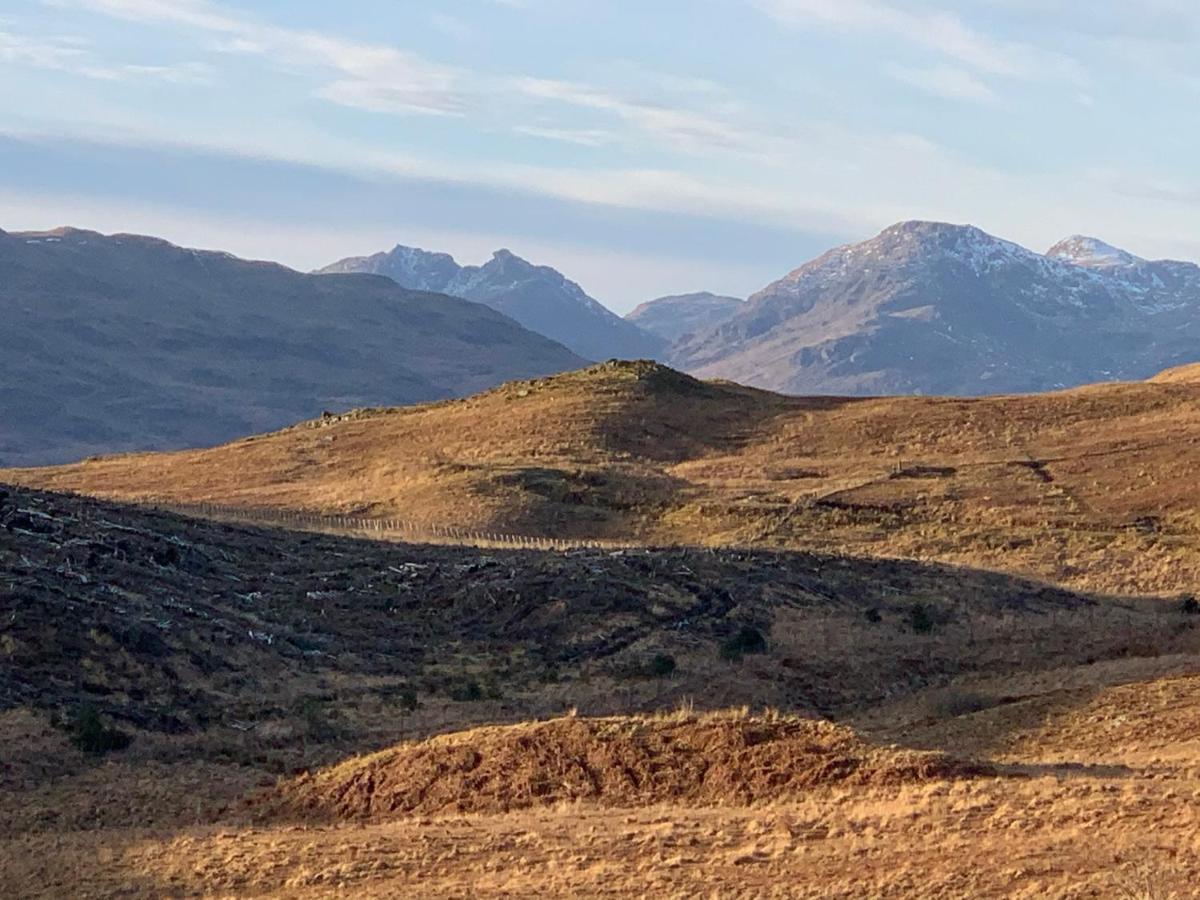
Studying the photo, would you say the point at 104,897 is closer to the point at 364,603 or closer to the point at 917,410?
the point at 364,603

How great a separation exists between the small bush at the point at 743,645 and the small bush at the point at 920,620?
4901 mm

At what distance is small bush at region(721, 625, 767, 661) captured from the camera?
38.1 meters

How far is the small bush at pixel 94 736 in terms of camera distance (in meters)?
26.4

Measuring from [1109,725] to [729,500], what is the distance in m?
40.9

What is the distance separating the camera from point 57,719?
27.4 m

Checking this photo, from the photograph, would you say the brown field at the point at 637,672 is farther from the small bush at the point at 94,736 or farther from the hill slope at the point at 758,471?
the hill slope at the point at 758,471

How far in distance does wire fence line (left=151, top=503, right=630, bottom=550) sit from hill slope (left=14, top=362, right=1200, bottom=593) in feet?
3.11

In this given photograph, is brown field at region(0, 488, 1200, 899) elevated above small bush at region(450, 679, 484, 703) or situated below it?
above

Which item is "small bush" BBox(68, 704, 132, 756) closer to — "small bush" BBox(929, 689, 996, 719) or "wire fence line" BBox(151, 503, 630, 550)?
"small bush" BBox(929, 689, 996, 719)

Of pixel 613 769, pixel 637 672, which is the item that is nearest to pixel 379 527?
pixel 637 672

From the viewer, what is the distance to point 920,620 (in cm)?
4312

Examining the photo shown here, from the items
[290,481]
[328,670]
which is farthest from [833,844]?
[290,481]

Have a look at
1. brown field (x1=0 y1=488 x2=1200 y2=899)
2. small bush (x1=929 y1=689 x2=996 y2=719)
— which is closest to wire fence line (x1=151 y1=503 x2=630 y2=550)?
brown field (x1=0 y1=488 x2=1200 y2=899)

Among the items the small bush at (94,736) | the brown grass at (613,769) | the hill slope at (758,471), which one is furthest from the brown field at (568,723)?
the hill slope at (758,471)
